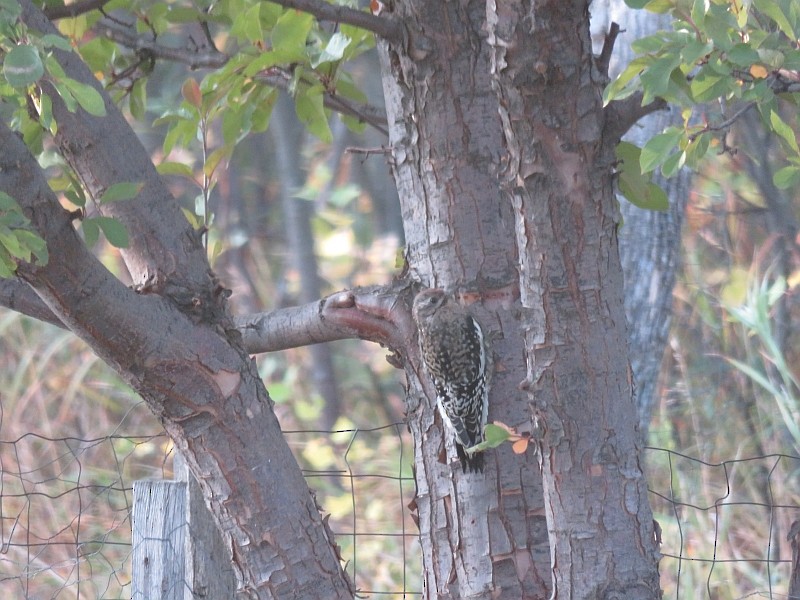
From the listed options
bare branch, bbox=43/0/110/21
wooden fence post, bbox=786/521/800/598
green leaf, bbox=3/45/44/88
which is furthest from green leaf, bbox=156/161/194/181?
wooden fence post, bbox=786/521/800/598

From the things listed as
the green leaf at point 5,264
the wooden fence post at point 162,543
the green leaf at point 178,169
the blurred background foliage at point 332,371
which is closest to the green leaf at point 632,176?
the blurred background foliage at point 332,371

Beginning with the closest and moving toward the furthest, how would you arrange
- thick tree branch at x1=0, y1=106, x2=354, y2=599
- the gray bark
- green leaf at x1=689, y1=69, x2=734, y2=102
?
green leaf at x1=689, y1=69, x2=734, y2=102
thick tree branch at x1=0, y1=106, x2=354, y2=599
the gray bark

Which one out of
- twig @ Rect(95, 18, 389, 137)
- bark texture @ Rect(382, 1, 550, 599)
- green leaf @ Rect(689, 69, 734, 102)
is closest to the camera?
green leaf @ Rect(689, 69, 734, 102)

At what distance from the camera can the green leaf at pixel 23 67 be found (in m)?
1.31

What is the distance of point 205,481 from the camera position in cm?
196

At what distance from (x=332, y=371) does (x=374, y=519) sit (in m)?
1.51

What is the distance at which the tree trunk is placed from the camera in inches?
62.5

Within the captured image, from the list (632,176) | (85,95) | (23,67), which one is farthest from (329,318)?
(23,67)

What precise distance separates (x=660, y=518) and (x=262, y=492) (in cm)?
322

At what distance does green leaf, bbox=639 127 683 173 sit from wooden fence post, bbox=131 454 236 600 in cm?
131

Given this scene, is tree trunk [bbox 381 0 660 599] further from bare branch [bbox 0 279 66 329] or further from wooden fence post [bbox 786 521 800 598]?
bare branch [bbox 0 279 66 329]

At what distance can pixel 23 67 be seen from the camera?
1.32 meters

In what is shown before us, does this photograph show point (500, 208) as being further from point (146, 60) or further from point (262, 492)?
point (146, 60)

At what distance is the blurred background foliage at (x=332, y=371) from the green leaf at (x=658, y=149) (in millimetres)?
911
